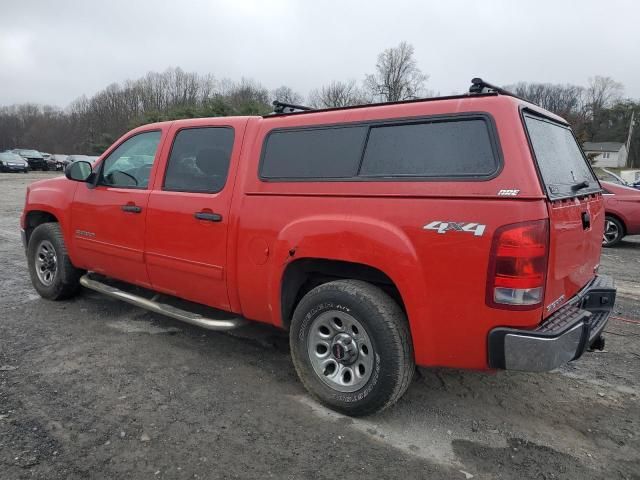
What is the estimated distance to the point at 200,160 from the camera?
12.9ft

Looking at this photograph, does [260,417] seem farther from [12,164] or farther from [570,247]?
[12,164]

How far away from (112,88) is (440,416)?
79.3 metres

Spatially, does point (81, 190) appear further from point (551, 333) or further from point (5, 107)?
point (5, 107)

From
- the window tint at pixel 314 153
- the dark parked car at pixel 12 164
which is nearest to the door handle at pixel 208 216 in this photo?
the window tint at pixel 314 153

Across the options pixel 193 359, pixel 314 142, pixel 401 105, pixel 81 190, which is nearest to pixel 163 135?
pixel 81 190

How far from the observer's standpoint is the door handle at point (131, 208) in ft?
13.8

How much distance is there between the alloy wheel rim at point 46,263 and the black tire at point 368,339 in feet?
10.9

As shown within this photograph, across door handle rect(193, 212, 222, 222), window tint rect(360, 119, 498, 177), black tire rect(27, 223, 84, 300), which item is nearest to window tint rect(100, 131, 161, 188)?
door handle rect(193, 212, 222, 222)

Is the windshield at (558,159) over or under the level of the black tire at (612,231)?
over

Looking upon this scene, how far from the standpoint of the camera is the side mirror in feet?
15.3

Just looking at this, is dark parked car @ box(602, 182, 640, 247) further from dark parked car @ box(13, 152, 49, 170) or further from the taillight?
dark parked car @ box(13, 152, 49, 170)

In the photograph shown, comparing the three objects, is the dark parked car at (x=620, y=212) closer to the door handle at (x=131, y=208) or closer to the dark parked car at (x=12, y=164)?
the door handle at (x=131, y=208)

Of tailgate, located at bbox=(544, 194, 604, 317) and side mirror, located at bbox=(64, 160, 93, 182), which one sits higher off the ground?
side mirror, located at bbox=(64, 160, 93, 182)

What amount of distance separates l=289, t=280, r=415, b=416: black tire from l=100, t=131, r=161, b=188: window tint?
6.69 feet
